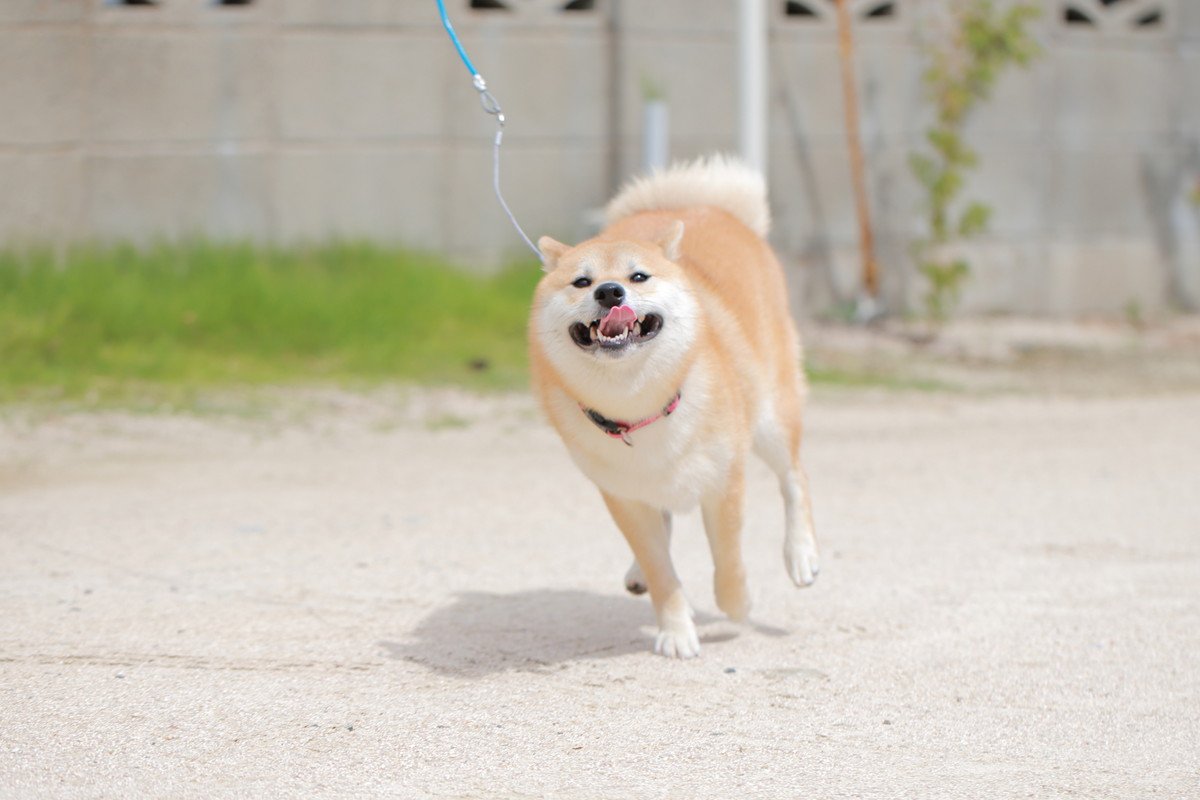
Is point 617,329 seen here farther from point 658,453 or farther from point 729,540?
point 729,540

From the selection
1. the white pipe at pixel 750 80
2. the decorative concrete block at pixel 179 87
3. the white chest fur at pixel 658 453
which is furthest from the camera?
the white pipe at pixel 750 80

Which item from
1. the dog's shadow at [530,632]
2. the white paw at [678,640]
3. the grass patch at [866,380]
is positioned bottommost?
the grass patch at [866,380]

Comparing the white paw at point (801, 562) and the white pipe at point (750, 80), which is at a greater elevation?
the white pipe at point (750, 80)

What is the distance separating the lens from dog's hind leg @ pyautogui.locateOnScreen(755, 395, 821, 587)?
14.8ft

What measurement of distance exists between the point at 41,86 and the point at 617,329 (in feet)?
19.1

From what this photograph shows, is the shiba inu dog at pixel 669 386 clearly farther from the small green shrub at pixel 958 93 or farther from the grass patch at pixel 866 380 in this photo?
the small green shrub at pixel 958 93

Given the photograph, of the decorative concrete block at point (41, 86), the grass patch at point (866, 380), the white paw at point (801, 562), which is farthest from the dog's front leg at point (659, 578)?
the decorative concrete block at point (41, 86)

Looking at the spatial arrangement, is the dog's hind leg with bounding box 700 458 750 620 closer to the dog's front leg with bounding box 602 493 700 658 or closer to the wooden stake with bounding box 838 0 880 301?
the dog's front leg with bounding box 602 493 700 658

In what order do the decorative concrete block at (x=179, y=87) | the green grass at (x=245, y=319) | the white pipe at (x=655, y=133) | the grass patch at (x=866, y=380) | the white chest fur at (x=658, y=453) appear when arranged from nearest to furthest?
the white chest fur at (x=658, y=453)
the green grass at (x=245, y=319)
the grass patch at (x=866, y=380)
the decorative concrete block at (x=179, y=87)
the white pipe at (x=655, y=133)

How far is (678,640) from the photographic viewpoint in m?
4.17

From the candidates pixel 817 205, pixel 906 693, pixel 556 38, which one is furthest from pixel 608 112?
pixel 906 693

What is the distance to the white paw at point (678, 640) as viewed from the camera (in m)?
4.16

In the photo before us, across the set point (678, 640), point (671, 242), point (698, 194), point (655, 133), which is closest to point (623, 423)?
point (671, 242)

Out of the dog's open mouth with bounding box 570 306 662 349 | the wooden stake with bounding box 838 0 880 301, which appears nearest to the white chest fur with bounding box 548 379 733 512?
the dog's open mouth with bounding box 570 306 662 349
